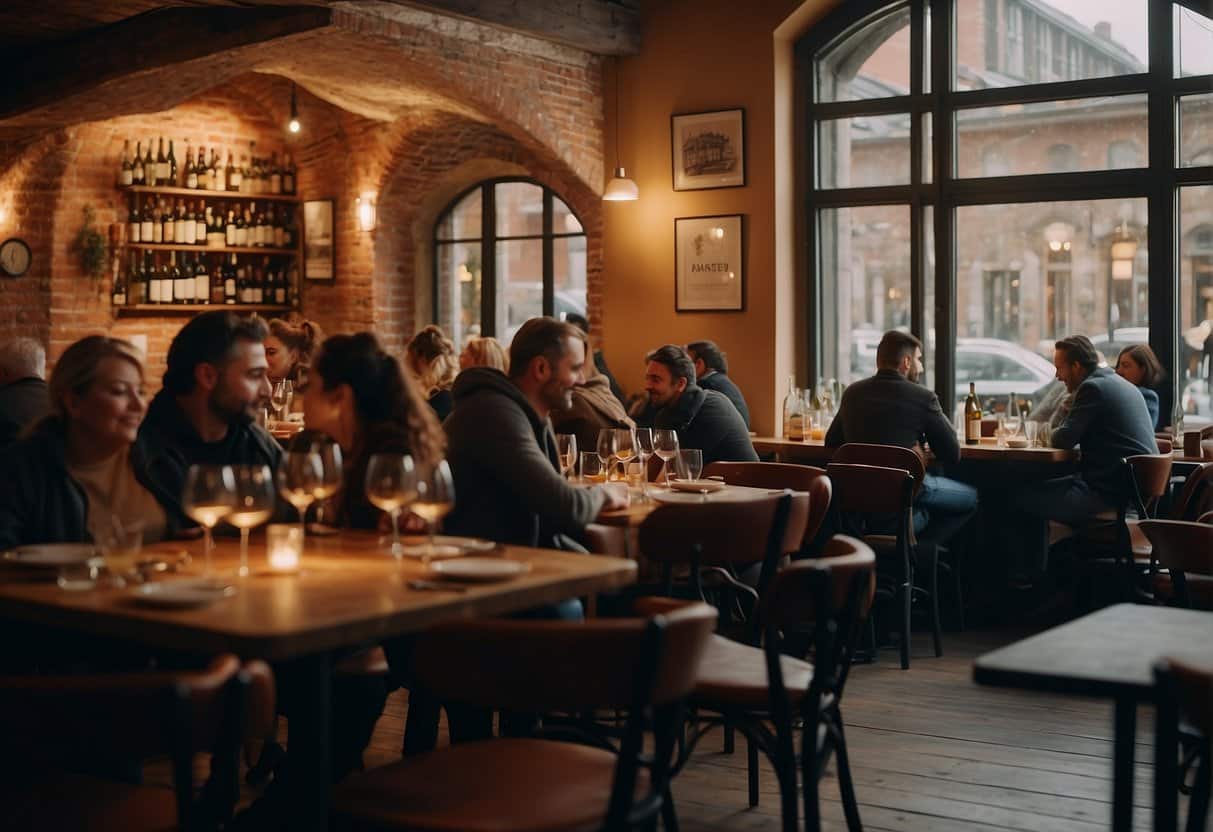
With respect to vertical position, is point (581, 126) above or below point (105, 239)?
above

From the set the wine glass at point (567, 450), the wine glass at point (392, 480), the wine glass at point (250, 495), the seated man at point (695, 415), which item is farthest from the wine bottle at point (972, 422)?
the wine glass at point (250, 495)

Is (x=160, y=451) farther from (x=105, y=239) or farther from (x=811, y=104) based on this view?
(x=105, y=239)

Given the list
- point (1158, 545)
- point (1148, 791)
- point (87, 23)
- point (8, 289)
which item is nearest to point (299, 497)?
point (1158, 545)

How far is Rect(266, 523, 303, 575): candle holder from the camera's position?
2.75m

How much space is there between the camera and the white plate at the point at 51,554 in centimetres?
268

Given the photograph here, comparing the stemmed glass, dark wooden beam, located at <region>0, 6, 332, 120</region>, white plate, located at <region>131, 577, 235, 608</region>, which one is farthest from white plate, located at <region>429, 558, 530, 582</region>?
dark wooden beam, located at <region>0, 6, 332, 120</region>

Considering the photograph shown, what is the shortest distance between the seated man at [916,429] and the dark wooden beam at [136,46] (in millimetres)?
3208

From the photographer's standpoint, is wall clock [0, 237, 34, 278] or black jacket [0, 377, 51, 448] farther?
wall clock [0, 237, 34, 278]

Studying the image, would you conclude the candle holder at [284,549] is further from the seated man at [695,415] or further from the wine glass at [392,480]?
the seated man at [695,415]

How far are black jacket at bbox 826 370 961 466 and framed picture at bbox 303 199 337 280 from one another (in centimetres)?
523

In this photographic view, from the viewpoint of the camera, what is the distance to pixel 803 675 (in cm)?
315

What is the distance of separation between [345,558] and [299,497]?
157mm

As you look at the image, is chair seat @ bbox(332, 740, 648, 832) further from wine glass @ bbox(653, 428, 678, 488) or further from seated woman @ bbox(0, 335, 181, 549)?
wine glass @ bbox(653, 428, 678, 488)

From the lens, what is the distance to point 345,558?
2.90 metres
